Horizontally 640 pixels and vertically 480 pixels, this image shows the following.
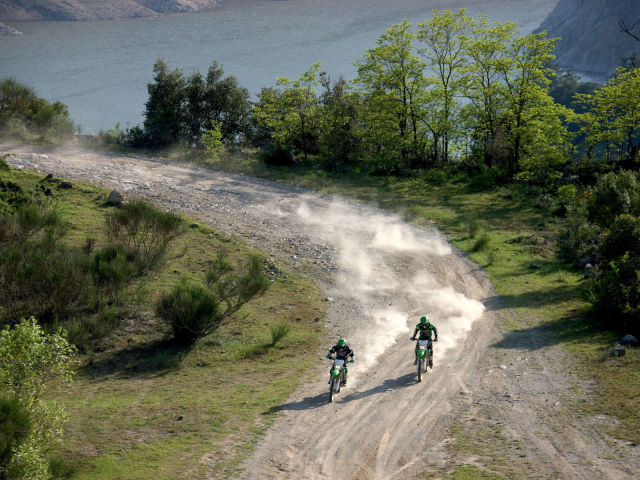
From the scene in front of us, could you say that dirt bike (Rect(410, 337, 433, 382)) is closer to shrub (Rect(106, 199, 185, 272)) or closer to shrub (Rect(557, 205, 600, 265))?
shrub (Rect(106, 199, 185, 272))

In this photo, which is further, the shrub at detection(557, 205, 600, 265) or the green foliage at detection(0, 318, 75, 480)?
the shrub at detection(557, 205, 600, 265)

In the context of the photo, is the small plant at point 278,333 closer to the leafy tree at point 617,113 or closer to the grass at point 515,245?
the grass at point 515,245

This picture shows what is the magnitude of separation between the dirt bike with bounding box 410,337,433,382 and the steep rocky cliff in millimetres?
128299

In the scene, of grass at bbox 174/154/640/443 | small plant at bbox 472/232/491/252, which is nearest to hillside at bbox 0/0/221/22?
grass at bbox 174/154/640/443

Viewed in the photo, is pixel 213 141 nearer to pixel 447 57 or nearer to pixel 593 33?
pixel 447 57

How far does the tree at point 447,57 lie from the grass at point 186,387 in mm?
24303

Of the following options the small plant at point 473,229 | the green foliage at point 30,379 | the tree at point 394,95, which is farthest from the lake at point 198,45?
the green foliage at point 30,379

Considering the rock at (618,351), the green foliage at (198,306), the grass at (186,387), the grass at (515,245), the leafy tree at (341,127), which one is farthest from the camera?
the leafy tree at (341,127)

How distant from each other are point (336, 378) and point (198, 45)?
115 m

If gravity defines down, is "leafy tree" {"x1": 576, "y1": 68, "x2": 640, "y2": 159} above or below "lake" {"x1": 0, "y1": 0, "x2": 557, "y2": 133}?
below

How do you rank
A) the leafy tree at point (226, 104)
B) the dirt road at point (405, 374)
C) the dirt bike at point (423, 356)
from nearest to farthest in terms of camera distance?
the dirt road at point (405, 374), the dirt bike at point (423, 356), the leafy tree at point (226, 104)

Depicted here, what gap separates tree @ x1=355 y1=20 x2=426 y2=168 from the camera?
4059 centimetres

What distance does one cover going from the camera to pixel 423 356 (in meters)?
14.8

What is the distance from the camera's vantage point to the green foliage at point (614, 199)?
67.3 ft
